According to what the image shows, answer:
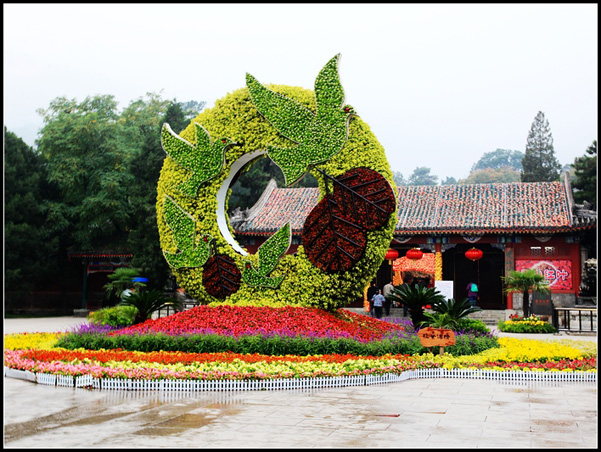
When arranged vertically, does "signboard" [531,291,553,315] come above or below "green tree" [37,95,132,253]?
below

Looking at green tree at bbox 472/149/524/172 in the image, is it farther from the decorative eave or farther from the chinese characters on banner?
the chinese characters on banner

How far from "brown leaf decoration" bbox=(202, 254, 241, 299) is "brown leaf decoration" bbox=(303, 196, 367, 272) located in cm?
150

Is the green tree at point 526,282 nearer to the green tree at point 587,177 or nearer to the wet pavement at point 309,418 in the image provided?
the green tree at point 587,177

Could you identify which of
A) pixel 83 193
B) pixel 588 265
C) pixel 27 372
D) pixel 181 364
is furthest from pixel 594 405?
pixel 83 193

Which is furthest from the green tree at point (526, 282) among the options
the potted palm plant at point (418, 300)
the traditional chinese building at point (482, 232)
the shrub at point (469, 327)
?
the potted palm plant at point (418, 300)

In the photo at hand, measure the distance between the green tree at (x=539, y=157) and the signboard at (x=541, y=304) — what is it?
29.5 metres

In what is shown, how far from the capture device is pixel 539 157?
48.5 metres

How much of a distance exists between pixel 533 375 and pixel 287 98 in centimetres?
633

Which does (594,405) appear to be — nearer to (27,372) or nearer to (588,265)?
(27,372)

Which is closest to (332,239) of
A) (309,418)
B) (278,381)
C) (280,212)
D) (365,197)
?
(365,197)

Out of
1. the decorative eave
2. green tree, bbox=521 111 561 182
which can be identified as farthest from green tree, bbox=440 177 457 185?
the decorative eave

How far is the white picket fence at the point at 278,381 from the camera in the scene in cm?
762

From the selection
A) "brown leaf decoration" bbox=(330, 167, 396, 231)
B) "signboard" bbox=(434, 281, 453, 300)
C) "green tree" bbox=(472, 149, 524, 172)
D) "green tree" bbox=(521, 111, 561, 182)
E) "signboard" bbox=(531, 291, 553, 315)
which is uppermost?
"green tree" bbox=(472, 149, 524, 172)

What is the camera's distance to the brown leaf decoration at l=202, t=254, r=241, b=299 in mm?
12180
